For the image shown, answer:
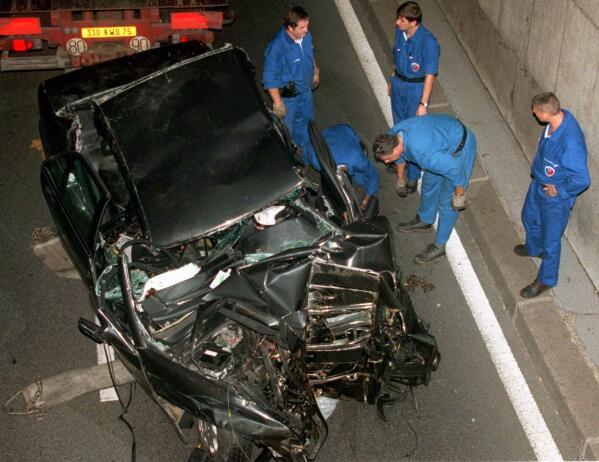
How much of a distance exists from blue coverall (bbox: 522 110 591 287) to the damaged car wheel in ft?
9.22

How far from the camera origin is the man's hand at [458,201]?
7551 millimetres

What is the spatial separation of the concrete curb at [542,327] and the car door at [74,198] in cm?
332

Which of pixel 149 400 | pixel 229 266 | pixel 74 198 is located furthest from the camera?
pixel 74 198

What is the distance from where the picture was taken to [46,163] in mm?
7191

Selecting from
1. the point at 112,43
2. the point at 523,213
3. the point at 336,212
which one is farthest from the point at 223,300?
the point at 112,43

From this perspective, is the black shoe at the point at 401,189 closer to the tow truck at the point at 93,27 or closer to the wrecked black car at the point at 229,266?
the wrecked black car at the point at 229,266

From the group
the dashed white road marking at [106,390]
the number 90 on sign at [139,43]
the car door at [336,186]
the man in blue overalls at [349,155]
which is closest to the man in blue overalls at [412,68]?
the man in blue overalls at [349,155]

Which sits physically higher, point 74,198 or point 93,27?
point 93,27

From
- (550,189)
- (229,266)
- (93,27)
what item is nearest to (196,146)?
(229,266)

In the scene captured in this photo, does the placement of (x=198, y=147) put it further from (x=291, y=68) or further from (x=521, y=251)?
(x=521, y=251)

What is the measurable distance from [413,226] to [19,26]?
4.46 m

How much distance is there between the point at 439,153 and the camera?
7277mm

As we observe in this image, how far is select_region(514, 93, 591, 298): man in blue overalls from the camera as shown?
6633mm

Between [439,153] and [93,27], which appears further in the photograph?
[93,27]
